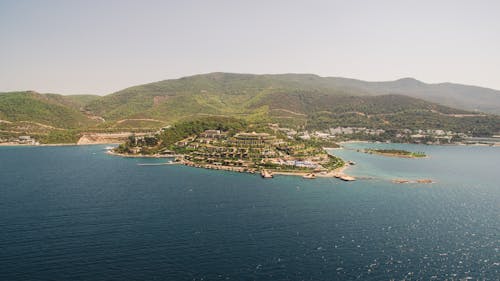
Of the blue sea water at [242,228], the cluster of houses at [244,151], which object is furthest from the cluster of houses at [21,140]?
the blue sea water at [242,228]

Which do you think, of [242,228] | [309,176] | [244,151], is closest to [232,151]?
[244,151]

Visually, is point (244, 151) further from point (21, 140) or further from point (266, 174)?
point (21, 140)

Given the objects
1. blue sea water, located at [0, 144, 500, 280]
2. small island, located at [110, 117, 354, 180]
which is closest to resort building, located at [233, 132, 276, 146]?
small island, located at [110, 117, 354, 180]

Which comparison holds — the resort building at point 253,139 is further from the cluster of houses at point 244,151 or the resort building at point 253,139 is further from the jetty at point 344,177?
the jetty at point 344,177

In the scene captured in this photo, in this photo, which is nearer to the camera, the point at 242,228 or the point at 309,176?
the point at 242,228

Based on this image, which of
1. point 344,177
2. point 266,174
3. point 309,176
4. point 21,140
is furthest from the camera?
point 21,140

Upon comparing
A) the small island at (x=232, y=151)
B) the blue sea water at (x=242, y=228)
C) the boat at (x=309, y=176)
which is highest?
the small island at (x=232, y=151)
